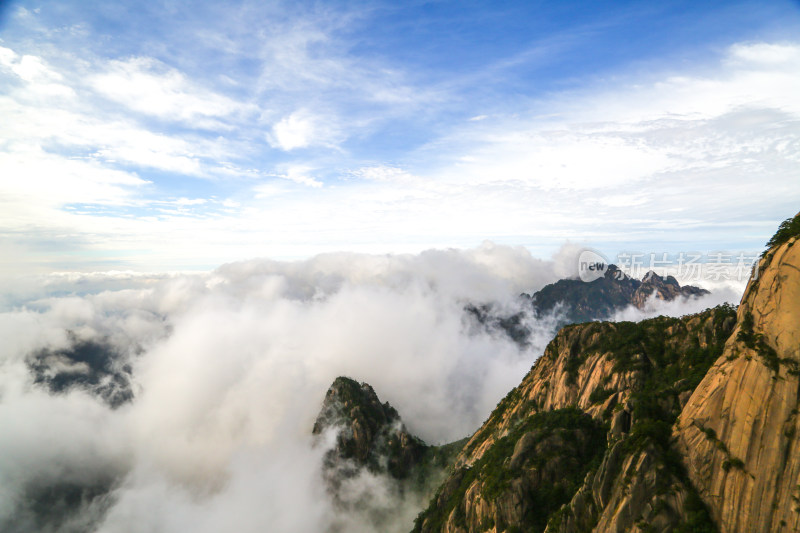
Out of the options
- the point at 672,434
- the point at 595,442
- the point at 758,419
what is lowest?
the point at 595,442

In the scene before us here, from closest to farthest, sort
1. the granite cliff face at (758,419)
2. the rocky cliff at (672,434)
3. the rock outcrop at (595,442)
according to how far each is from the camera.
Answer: the granite cliff face at (758,419), the rocky cliff at (672,434), the rock outcrop at (595,442)

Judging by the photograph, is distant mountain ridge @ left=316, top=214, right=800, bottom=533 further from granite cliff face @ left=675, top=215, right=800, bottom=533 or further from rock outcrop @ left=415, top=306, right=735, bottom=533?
rock outcrop @ left=415, top=306, right=735, bottom=533

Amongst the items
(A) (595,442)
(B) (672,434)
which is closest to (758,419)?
(B) (672,434)

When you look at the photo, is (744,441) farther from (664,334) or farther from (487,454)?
(487,454)

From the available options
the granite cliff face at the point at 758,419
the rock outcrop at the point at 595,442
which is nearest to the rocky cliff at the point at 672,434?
the granite cliff face at the point at 758,419

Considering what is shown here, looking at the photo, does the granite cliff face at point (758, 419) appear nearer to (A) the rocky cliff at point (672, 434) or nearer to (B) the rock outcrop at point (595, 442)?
(A) the rocky cliff at point (672, 434)

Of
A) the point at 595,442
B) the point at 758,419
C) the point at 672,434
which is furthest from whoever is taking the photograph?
the point at 595,442

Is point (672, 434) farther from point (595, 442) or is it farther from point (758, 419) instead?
point (595, 442)

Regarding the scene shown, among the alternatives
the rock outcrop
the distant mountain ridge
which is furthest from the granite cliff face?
the rock outcrop

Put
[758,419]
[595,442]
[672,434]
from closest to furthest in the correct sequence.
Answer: [758,419], [672,434], [595,442]
